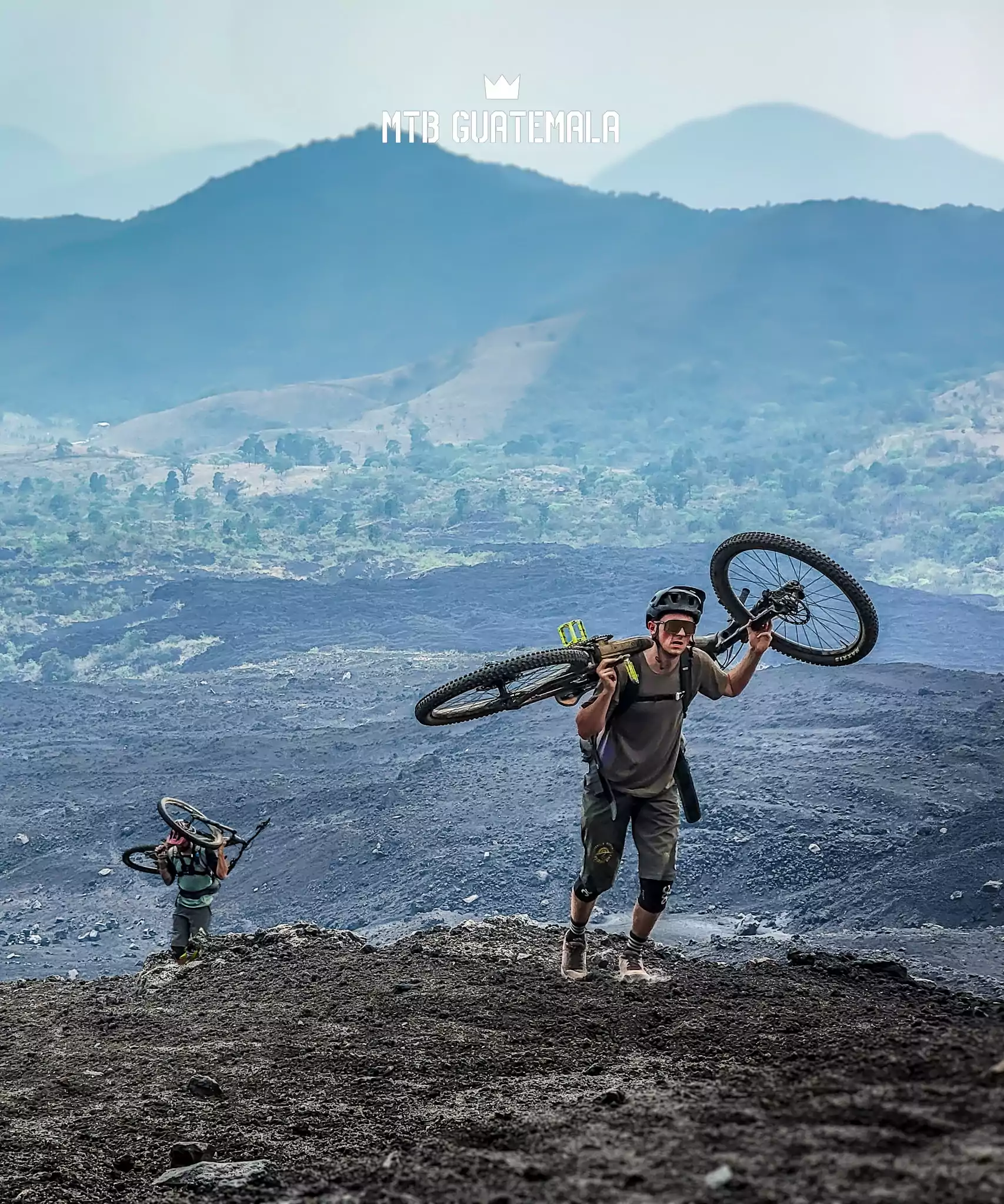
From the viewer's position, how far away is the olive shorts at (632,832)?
6.24m

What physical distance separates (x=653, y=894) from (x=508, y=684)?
135cm

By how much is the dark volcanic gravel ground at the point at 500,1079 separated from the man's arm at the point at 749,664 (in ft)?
5.19

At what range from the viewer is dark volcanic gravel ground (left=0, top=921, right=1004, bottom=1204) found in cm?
332

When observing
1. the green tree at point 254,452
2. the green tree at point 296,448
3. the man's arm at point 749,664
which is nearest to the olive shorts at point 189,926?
A: the man's arm at point 749,664

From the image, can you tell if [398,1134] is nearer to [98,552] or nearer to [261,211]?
[98,552]

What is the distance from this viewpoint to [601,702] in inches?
232

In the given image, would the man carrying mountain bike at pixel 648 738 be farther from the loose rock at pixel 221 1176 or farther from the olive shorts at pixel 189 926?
the olive shorts at pixel 189 926

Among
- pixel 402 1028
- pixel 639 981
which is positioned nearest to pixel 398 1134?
pixel 402 1028

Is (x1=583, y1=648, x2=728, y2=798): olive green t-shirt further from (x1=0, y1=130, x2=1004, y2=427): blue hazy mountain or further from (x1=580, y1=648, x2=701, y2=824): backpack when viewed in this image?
(x1=0, y1=130, x2=1004, y2=427): blue hazy mountain

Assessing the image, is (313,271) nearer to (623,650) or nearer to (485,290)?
(485,290)

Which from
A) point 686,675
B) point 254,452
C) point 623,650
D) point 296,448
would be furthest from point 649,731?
point 296,448

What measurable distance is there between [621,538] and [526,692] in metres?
43.5

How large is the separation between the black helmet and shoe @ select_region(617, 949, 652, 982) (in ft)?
6.45

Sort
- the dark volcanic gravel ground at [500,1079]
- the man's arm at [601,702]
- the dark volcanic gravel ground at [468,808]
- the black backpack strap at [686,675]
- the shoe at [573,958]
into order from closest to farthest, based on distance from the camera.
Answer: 1. the dark volcanic gravel ground at [500,1079]
2. the man's arm at [601,702]
3. the black backpack strap at [686,675]
4. the shoe at [573,958]
5. the dark volcanic gravel ground at [468,808]
